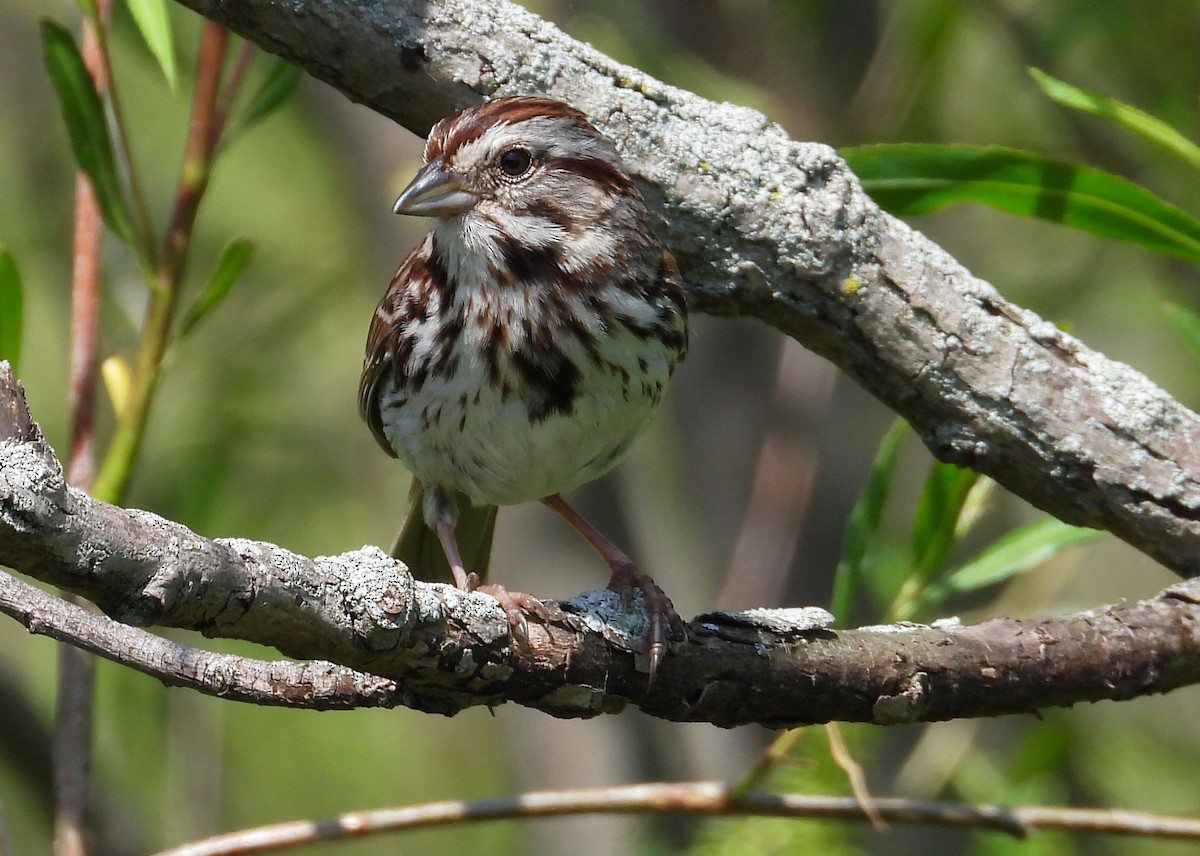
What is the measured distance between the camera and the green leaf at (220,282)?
8.30ft

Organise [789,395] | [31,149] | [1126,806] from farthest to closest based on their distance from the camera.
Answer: [31,149]
[1126,806]
[789,395]

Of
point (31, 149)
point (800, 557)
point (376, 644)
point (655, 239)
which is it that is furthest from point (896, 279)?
point (31, 149)

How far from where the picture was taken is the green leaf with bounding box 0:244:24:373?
2379 millimetres

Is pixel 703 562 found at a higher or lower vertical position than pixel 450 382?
higher

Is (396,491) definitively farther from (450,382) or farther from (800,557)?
(450,382)

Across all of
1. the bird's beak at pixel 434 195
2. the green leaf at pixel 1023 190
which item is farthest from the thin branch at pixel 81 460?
the green leaf at pixel 1023 190

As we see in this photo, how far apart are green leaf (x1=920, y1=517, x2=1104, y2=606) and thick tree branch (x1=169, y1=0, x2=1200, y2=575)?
1.14 ft

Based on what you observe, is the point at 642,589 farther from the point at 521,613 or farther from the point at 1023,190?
the point at 1023,190

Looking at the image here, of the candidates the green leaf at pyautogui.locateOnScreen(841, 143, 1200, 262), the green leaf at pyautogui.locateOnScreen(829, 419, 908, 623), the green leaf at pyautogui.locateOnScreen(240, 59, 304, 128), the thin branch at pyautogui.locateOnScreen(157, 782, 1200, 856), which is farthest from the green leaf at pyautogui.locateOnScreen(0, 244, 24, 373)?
the green leaf at pyautogui.locateOnScreen(829, 419, 908, 623)

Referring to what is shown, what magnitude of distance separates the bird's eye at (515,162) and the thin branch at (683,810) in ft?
4.11

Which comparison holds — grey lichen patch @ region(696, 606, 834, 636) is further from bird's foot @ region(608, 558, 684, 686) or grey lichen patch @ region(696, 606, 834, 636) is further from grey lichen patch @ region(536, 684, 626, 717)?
grey lichen patch @ region(536, 684, 626, 717)

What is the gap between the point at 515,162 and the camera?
111 inches

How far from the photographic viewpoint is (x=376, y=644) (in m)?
1.63

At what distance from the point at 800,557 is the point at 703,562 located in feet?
1.11
